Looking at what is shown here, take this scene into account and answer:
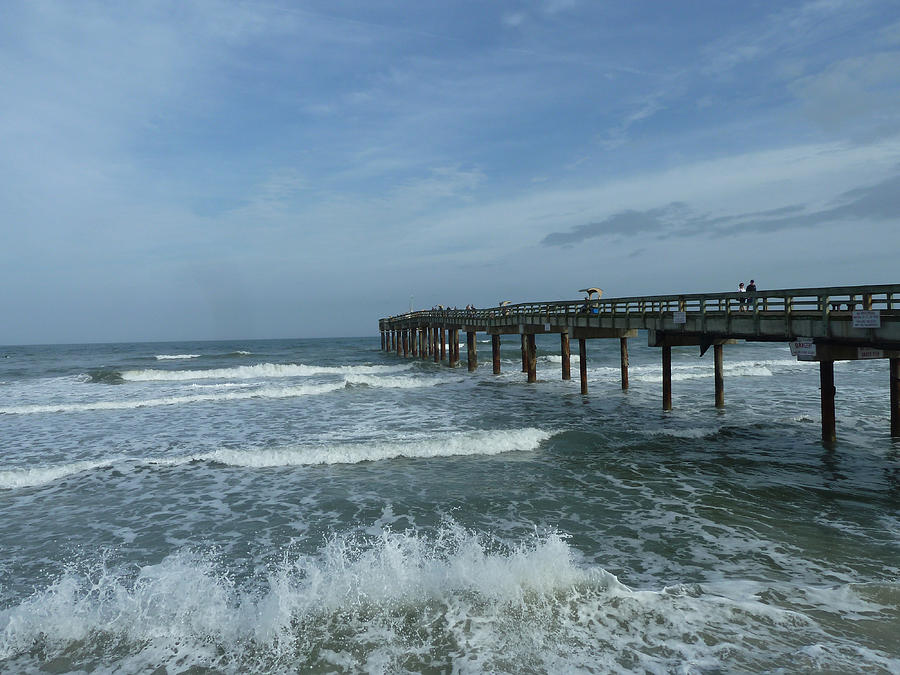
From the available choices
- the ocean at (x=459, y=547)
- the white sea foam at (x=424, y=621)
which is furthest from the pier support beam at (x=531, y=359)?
the white sea foam at (x=424, y=621)

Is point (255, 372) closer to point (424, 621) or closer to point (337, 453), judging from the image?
point (337, 453)

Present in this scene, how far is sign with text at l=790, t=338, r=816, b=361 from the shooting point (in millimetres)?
13836

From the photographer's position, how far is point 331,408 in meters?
25.4

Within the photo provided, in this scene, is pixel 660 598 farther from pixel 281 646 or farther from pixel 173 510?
pixel 173 510

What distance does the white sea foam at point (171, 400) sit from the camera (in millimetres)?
26922

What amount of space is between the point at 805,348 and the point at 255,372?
4358 centimetres

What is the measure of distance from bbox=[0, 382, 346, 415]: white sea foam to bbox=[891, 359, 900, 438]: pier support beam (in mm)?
24516

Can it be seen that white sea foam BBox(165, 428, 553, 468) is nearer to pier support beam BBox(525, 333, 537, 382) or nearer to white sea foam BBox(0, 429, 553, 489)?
white sea foam BBox(0, 429, 553, 489)

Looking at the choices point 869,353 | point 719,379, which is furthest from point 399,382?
point 869,353

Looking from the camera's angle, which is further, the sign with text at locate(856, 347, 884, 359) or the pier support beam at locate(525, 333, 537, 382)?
the pier support beam at locate(525, 333, 537, 382)

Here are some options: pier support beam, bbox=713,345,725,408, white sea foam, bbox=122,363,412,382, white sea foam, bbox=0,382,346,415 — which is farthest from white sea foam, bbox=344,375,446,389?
pier support beam, bbox=713,345,725,408

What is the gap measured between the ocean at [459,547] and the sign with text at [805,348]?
2443mm

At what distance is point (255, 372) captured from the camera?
1951 inches

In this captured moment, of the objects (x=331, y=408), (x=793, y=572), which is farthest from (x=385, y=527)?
(x=331, y=408)
